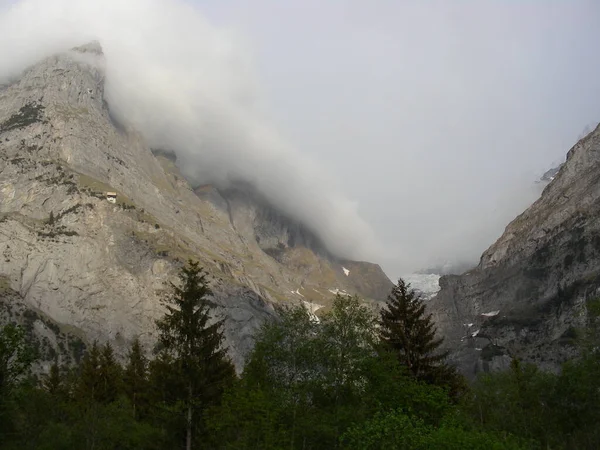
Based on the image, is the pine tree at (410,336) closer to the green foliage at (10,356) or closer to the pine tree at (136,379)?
the pine tree at (136,379)

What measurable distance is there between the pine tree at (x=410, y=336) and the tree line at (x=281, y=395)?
Answer: 10.3 inches

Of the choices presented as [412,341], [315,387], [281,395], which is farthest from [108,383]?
[412,341]

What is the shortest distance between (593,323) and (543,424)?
9983mm

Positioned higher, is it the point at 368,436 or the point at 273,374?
the point at 273,374

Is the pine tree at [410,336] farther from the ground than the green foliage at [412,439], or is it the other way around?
the pine tree at [410,336]

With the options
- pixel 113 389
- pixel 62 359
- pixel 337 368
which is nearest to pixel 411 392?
pixel 337 368

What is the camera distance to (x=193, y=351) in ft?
129

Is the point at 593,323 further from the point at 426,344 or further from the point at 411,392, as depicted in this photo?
the point at 411,392

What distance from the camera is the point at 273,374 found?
3978cm

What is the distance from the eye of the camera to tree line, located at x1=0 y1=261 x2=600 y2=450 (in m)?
33.5

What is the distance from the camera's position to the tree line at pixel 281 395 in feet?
110

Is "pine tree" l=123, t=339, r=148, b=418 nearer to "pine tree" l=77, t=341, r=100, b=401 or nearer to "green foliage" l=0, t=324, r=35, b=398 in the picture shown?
"pine tree" l=77, t=341, r=100, b=401

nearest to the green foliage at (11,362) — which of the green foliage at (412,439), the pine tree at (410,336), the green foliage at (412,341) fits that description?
the green foliage at (412,439)

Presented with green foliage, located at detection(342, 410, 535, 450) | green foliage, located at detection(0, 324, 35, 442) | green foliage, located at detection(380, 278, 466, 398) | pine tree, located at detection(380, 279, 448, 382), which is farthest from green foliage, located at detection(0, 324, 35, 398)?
pine tree, located at detection(380, 279, 448, 382)
